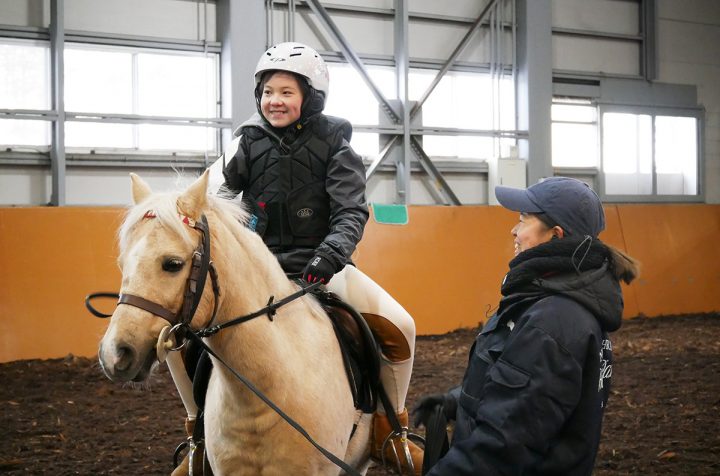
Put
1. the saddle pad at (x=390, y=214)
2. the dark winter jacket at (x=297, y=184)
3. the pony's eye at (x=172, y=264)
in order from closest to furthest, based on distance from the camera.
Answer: the pony's eye at (x=172, y=264) → the dark winter jacket at (x=297, y=184) → the saddle pad at (x=390, y=214)

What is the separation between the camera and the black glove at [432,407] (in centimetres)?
200

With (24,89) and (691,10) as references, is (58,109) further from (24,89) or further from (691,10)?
(691,10)

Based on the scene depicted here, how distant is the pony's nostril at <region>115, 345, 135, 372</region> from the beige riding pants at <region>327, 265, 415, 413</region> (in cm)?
117

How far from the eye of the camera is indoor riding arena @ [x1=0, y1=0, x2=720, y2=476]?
2324 millimetres

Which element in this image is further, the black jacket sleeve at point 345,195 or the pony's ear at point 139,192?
the black jacket sleeve at point 345,195

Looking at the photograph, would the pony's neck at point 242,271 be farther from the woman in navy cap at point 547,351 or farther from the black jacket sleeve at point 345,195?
the woman in navy cap at point 547,351

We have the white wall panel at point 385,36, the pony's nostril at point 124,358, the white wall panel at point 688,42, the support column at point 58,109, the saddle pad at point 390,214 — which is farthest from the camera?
the white wall panel at point 688,42

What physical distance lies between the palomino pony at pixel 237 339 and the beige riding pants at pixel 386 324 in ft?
1.05

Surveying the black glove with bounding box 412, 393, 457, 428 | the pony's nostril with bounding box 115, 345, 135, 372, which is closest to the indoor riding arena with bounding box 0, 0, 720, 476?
the pony's nostril with bounding box 115, 345, 135, 372

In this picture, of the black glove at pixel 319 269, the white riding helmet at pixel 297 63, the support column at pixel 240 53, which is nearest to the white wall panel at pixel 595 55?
the support column at pixel 240 53

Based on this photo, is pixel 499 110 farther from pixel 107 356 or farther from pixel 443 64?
pixel 107 356

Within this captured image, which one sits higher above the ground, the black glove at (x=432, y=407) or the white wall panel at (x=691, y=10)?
the white wall panel at (x=691, y=10)

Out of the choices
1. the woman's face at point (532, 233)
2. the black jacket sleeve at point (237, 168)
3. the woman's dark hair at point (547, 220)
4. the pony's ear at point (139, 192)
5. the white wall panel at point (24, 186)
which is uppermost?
the white wall panel at point (24, 186)

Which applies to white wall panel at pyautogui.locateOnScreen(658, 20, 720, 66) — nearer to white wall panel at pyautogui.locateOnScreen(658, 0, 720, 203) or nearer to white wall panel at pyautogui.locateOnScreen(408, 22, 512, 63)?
white wall panel at pyautogui.locateOnScreen(658, 0, 720, 203)
